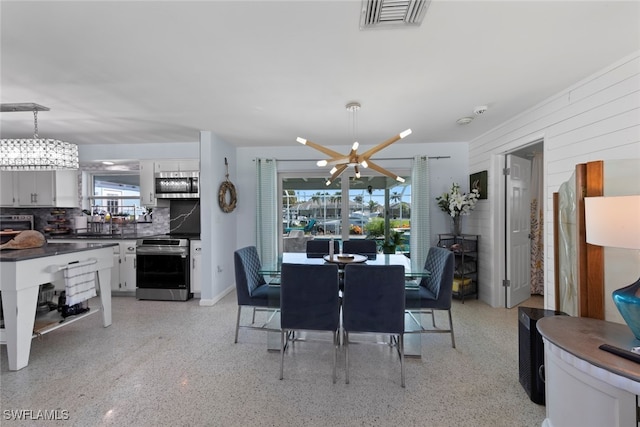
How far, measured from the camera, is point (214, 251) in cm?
411

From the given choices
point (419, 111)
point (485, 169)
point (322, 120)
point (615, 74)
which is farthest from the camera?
point (485, 169)

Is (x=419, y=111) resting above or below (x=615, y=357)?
above

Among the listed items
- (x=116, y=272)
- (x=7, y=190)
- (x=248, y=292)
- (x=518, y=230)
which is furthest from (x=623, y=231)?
(x=7, y=190)

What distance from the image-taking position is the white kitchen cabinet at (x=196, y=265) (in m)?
4.26

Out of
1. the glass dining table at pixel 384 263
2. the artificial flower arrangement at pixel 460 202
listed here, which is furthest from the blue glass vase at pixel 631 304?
the artificial flower arrangement at pixel 460 202

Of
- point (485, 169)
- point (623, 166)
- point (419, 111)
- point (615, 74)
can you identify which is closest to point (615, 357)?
point (623, 166)

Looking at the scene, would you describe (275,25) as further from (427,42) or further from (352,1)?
(427,42)

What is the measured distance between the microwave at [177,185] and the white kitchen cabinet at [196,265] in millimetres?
764

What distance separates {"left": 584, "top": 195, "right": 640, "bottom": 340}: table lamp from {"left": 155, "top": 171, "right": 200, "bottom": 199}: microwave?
4474 mm

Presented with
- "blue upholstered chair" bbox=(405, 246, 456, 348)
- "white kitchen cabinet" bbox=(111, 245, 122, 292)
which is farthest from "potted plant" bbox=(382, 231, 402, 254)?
"white kitchen cabinet" bbox=(111, 245, 122, 292)

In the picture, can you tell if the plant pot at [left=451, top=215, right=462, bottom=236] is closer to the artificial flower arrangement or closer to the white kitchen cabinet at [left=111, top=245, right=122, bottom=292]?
the artificial flower arrangement

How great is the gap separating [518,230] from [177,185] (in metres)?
5.00

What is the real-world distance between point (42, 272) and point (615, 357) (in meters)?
3.91

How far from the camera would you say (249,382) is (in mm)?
2229
